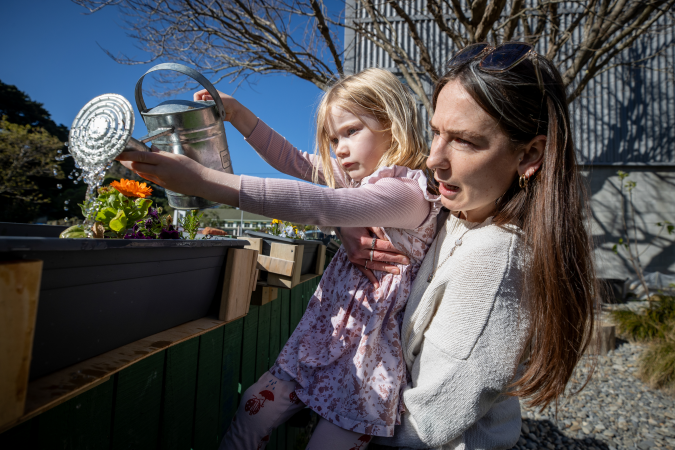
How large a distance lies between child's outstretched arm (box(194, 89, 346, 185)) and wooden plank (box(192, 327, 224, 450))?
0.76 meters

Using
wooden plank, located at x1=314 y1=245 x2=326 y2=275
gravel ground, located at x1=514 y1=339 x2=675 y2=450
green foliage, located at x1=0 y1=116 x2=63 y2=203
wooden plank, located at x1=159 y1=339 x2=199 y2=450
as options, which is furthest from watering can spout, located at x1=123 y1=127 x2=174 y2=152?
green foliage, located at x1=0 y1=116 x2=63 y2=203

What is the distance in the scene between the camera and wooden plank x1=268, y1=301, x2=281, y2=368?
2336mm

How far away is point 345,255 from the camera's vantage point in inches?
57.4

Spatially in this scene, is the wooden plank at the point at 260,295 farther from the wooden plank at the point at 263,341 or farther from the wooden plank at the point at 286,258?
the wooden plank at the point at 263,341

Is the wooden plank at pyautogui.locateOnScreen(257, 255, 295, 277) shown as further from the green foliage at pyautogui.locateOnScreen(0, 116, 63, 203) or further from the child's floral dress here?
the green foliage at pyautogui.locateOnScreen(0, 116, 63, 203)

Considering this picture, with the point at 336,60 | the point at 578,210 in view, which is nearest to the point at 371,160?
the point at 578,210

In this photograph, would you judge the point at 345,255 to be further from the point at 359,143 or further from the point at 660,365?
the point at 660,365

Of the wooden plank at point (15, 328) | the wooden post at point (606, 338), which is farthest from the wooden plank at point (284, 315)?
the wooden post at point (606, 338)

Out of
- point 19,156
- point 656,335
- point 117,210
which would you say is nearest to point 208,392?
point 117,210

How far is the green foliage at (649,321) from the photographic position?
15.5 feet

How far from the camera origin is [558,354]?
1.02 m

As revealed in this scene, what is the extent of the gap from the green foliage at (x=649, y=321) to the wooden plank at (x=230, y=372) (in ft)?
16.7

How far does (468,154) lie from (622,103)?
9847mm

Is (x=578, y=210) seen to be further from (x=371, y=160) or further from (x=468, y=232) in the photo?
(x=371, y=160)
